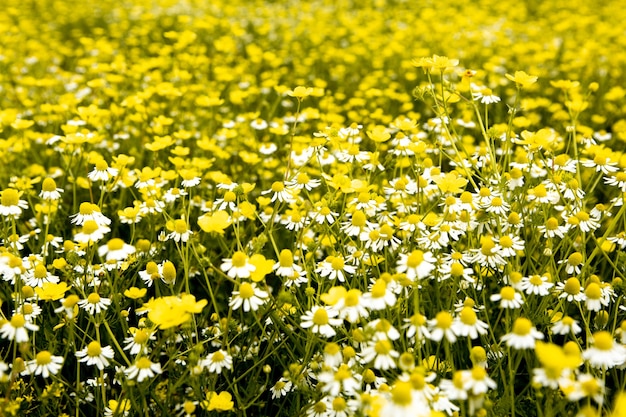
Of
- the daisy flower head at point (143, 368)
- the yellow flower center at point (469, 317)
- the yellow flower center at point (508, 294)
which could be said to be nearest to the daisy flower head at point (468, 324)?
the yellow flower center at point (469, 317)

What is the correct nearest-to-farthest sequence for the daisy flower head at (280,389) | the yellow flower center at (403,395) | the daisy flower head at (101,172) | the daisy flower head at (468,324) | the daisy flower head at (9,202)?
the yellow flower center at (403,395)
the daisy flower head at (468,324)
the daisy flower head at (280,389)
the daisy flower head at (9,202)
the daisy flower head at (101,172)

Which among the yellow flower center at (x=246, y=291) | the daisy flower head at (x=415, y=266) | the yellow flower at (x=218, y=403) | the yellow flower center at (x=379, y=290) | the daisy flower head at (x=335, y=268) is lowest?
the yellow flower at (x=218, y=403)

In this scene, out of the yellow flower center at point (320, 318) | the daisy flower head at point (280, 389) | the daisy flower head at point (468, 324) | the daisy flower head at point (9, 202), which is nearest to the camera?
the daisy flower head at point (468, 324)

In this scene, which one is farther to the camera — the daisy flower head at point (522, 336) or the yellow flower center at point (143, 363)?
the yellow flower center at point (143, 363)

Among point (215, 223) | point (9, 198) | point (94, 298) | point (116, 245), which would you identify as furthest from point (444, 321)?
point (9, 198)

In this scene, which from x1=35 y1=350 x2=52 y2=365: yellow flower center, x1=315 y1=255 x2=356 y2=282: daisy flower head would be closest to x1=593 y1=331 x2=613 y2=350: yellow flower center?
x1=315 y1=255 x2=356 y2=282: daisy flower head

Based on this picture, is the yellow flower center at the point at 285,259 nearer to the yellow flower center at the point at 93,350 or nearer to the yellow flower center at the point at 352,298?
the yellow flower center at the point at 352,298

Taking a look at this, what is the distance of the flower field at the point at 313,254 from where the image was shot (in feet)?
5.09

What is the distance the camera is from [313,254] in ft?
6.40

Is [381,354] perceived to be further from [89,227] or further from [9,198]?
[9,198]

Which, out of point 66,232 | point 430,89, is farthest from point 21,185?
point 430,89

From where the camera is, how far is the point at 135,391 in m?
1.83

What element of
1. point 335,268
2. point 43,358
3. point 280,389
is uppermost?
point 335,268

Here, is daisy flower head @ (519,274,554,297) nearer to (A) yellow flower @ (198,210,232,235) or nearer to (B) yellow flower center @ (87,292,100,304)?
(A) yellow flower @ (198,210,232,235)
